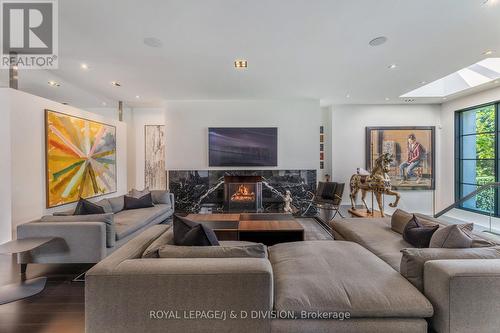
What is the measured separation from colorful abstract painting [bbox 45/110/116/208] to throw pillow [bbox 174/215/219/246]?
3.56 meters

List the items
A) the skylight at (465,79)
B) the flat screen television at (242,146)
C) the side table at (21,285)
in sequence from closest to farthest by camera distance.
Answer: the side table at (21,285) < the skylight at (465,79) < the flat screen television at (242,146)

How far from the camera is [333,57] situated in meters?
3.54

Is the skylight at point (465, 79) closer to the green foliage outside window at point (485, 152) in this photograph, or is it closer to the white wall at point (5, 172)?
the green foliage outside window at point (485, 152)

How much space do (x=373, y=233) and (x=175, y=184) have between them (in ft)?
15.7

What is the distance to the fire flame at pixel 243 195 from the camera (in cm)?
577

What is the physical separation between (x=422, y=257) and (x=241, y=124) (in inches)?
194

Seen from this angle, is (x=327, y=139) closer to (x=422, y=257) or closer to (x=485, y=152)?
(x=485, y=152)

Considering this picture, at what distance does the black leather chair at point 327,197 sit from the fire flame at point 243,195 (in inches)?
55.6

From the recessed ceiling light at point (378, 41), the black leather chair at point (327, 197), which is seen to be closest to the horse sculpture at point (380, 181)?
the black leather chair at point (327, 197)

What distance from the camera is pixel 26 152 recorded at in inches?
143

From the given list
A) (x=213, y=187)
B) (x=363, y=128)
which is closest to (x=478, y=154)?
(x=363, y=128)

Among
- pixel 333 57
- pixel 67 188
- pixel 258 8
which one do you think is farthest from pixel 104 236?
pixel 333 57

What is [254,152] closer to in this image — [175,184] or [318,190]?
[318,190]

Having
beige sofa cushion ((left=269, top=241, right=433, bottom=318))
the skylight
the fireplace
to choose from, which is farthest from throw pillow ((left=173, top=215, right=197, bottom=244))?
the skylight
